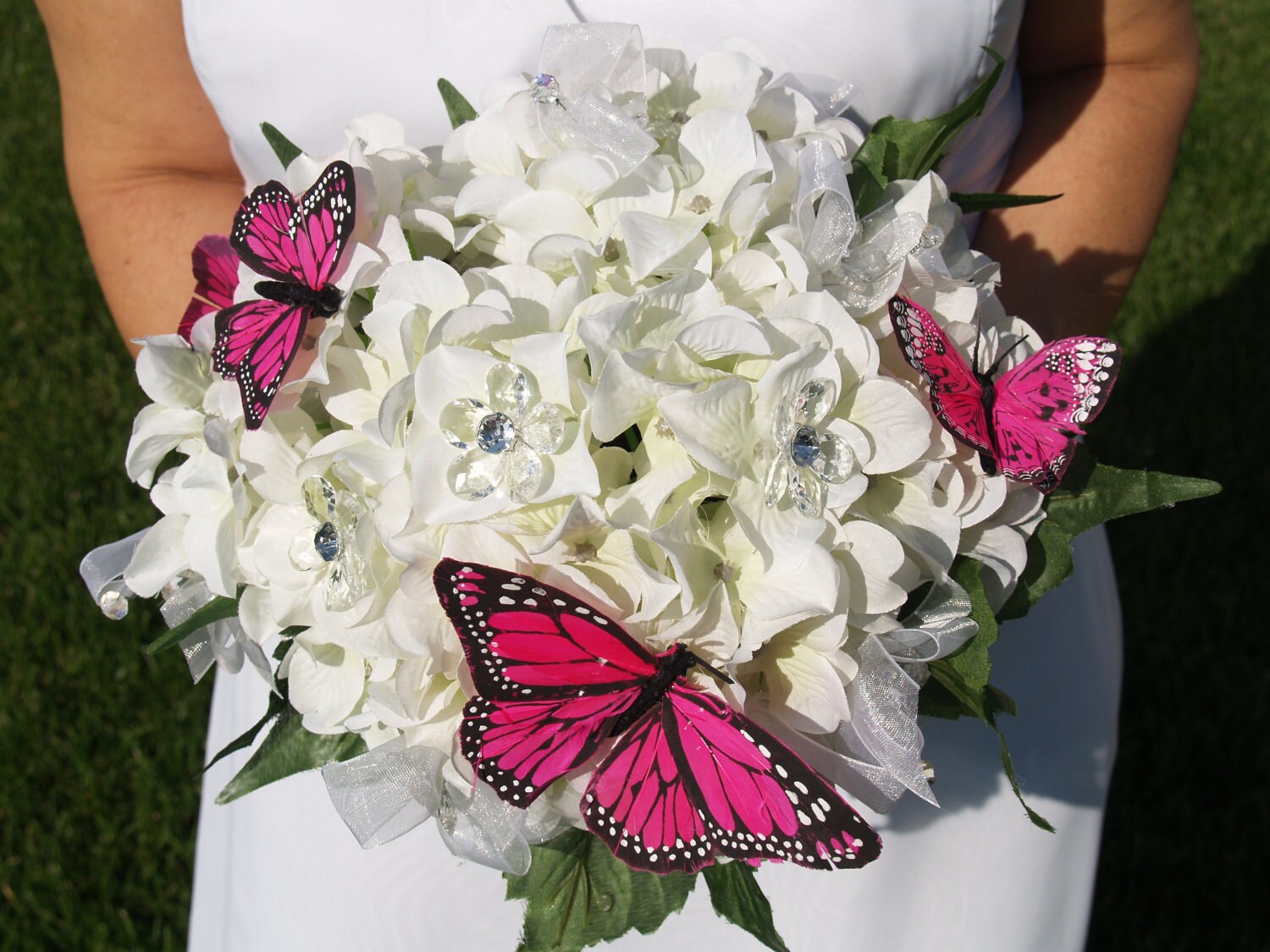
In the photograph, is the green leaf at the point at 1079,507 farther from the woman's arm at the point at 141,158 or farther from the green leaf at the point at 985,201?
the woman's arm at the point at 141,158

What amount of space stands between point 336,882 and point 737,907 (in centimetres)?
68

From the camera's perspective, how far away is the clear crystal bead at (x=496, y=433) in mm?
806

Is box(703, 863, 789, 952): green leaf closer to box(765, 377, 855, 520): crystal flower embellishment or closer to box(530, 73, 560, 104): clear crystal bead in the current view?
box(765, 377, 855, 520): crystal flower embellishment

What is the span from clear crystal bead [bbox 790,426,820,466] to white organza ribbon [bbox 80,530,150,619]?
71cm

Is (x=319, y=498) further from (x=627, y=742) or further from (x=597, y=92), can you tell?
(x=597, y=92)

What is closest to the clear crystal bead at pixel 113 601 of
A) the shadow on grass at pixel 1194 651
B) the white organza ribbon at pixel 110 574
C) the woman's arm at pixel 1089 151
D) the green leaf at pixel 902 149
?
the white organza ribbon at pixel 110 574

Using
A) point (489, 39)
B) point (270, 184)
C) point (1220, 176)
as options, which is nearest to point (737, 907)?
point (270, 184)

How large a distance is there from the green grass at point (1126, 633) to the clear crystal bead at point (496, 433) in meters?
2.51

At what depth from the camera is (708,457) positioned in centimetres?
78

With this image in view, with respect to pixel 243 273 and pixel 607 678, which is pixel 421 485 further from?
pixel 243 273

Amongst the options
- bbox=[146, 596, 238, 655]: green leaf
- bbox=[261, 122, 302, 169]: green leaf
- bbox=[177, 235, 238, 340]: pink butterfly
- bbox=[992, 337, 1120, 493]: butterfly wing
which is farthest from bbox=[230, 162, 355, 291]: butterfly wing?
bbox=[992, 337, 1120, 493]: butterfly wing

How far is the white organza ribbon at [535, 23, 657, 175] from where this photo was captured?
95 cm

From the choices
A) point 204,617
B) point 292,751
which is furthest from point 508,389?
point 292,751

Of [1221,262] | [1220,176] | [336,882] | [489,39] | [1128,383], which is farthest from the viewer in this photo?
[1220,176]
